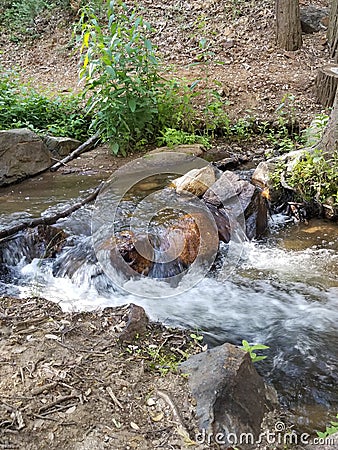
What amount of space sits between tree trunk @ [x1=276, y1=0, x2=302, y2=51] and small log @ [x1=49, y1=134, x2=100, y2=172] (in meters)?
5.09

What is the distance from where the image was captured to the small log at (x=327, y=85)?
7.69 metres

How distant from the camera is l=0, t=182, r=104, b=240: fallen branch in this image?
172 inches

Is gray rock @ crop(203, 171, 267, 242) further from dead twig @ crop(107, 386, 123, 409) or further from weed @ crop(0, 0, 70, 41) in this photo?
weed @ crop(0, 0, 70, 41)

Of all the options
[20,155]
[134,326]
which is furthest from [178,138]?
[134,326]

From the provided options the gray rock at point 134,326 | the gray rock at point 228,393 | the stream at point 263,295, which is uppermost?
the gray rock at point 228,393

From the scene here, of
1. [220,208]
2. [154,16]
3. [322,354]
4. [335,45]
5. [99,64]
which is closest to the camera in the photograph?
[322,354]

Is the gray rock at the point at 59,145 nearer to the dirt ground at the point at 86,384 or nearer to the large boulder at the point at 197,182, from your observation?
the large boulder at the point at 197,182

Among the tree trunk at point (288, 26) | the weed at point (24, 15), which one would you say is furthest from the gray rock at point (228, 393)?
the weed at point (24, 15)

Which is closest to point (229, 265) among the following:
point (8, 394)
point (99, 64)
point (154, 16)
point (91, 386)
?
point (91, 386)

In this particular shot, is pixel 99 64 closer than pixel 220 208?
No

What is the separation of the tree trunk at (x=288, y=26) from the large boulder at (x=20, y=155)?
19.9 ft

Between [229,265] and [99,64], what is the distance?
12.5ft

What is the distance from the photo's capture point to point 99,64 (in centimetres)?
644

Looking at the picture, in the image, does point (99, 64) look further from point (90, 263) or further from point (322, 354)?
point (322, 354)
